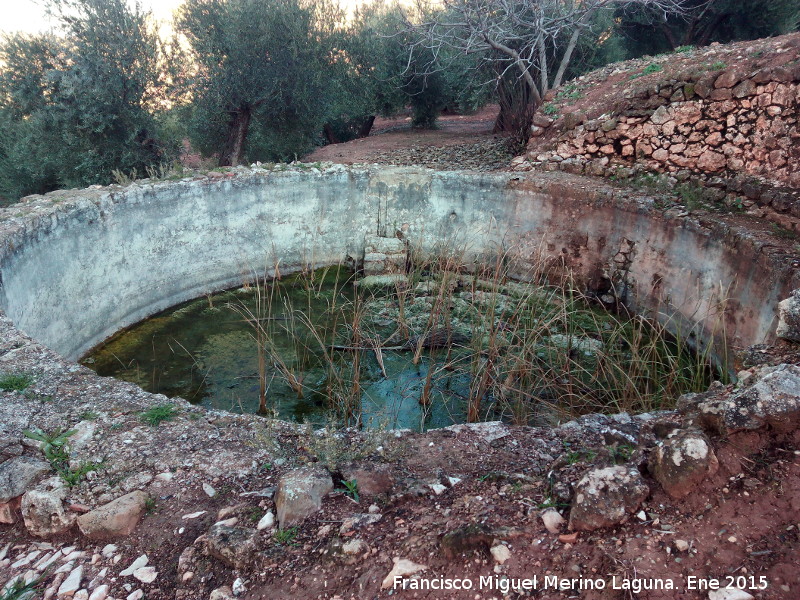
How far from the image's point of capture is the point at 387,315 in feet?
21.0

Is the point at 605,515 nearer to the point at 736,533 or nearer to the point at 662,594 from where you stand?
the point at 662,594

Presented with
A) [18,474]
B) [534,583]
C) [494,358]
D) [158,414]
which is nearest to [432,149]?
[494,358]

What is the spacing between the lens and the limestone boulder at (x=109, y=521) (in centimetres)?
236

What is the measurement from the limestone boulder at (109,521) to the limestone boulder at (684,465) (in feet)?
7.51

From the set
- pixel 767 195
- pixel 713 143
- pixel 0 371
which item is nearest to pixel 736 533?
pixel 0 371

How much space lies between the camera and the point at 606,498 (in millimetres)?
2072

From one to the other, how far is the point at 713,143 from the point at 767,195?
50.1 inches

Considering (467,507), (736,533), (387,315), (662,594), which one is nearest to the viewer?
(662,594)

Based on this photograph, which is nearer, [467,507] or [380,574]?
[380,574]

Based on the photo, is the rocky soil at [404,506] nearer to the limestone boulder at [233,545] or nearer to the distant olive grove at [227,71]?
the limestone boulder at [233,545]

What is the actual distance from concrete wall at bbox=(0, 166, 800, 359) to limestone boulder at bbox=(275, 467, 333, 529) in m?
3.65

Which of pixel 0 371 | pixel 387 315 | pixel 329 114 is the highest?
pixel 329 114

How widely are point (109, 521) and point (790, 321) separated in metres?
3.91

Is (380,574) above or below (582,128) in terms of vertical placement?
below
